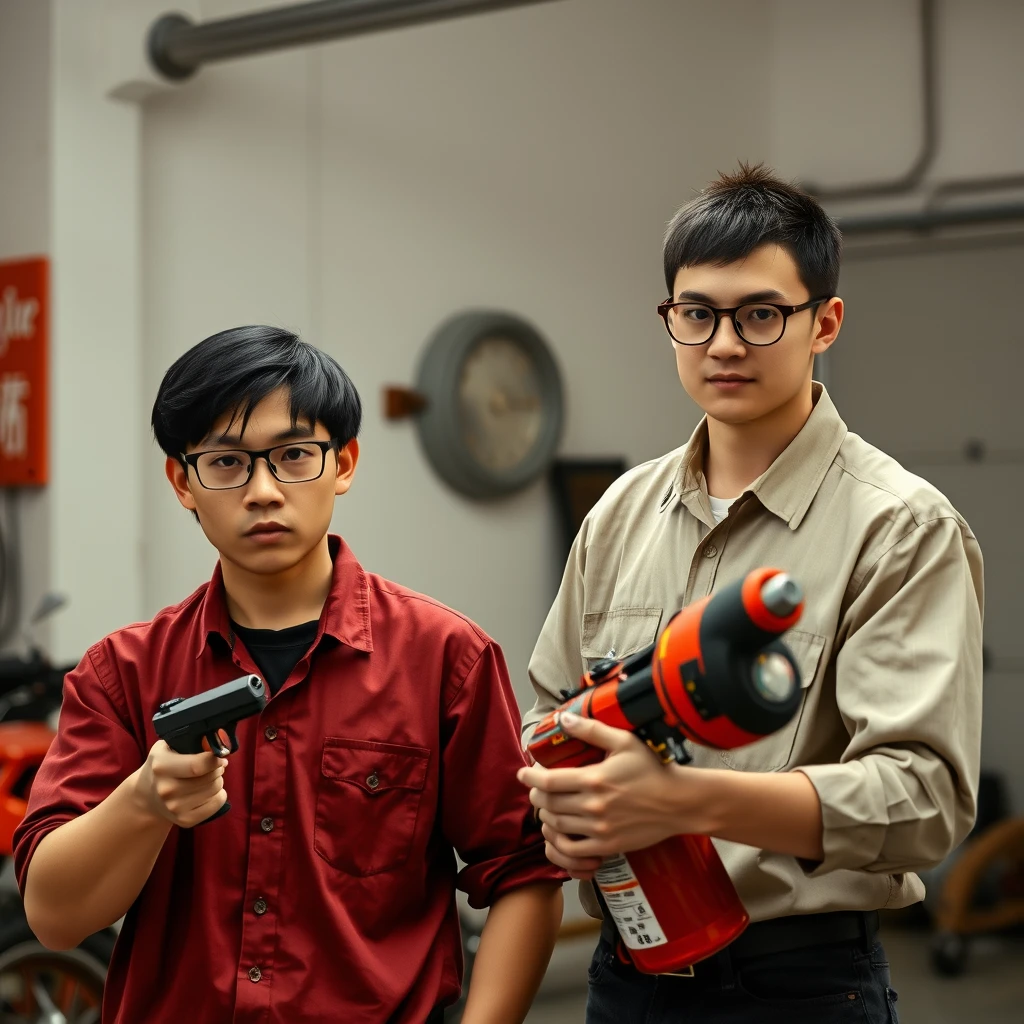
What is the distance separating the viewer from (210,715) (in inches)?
40.3

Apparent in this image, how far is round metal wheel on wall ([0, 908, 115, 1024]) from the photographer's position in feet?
7.85

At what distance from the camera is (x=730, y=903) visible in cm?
112

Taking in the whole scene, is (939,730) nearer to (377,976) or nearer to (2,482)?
(377,976)

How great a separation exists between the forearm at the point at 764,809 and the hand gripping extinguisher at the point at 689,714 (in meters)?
0.04

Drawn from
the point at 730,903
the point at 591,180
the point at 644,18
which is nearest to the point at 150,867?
the point at 730,903

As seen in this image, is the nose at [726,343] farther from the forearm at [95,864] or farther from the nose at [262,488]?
the forearm at [95,864]

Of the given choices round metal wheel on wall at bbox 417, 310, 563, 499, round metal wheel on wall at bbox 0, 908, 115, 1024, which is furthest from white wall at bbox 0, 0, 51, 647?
round metal wheel on wall at bbox 417, 310, 563, 499

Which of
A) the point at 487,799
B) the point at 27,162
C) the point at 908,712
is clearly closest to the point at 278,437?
the point at 487,799

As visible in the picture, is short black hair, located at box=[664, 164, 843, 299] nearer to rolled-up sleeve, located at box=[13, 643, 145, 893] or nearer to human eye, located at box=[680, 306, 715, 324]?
human eye, located at box=[680, 306, 715, 324]

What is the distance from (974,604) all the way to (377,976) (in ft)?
2.01

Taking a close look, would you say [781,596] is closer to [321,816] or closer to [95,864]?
[321,816]

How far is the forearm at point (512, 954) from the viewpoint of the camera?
1193mm

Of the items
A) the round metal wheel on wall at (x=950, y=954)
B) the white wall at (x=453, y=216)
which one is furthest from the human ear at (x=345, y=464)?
the round metal wheel on wall at (x=950, y=954)

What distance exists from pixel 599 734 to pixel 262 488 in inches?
15.5
